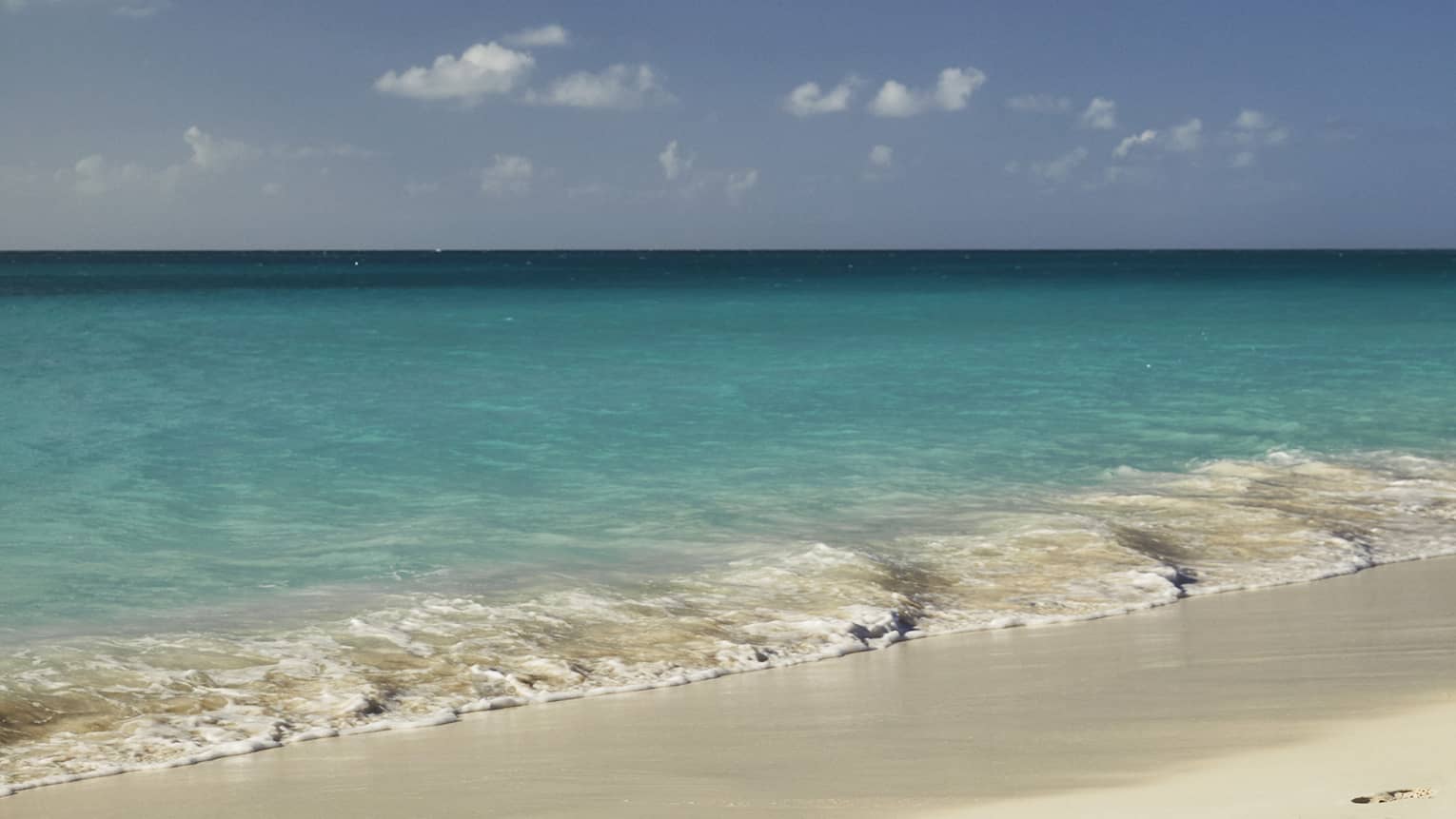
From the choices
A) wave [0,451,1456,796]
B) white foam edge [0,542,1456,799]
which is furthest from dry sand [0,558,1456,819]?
wave [0,451,1456,796]

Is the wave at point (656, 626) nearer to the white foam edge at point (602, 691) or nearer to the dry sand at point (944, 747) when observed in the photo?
the white foam edge at point (602, 691)

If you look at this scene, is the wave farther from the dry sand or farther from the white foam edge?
the dry sand

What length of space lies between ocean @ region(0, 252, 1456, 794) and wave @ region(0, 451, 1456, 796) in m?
0.03

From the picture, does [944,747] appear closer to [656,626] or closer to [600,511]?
[656,626]

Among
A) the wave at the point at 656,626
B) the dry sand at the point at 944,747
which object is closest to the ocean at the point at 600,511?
the wave at the point at 656,626

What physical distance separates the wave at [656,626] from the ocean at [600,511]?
28 millimetres

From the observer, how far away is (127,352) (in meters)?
26.9

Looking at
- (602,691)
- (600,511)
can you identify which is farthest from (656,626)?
(600,511)

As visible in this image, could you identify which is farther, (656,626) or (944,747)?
(656,626)

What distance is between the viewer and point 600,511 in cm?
1125

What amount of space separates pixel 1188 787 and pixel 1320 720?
1.20m

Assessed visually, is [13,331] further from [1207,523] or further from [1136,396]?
[1207,523]

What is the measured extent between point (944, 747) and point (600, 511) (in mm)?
6046

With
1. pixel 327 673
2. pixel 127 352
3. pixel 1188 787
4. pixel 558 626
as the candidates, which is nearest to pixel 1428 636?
pixel 1188 787
